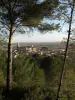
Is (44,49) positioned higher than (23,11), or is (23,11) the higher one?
(23,11)

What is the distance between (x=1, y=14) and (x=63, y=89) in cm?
543

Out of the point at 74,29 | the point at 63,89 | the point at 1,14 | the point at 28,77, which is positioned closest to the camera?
the point at 74,29

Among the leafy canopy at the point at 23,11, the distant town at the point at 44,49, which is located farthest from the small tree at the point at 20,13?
the distant town at the point at 44,49

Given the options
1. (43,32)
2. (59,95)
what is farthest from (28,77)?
(59,95)

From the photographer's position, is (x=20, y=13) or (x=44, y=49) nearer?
(x=20, y=13)

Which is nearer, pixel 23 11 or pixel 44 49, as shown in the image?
pixel 23 11

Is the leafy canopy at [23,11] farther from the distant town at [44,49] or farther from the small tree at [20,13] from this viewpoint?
the distant town at [44,49]

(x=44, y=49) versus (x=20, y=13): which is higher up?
(x=20, y=13)

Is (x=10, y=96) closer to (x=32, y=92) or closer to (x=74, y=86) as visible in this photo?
(x=32, y=92)

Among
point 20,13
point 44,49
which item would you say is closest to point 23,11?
point 20,13

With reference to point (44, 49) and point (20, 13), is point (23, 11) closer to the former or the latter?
point (20, 13)

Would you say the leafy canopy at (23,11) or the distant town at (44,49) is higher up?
the leafy canopy at (23,11)

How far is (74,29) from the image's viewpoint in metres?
Answer: 14.7

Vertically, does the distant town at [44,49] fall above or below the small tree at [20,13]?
below
